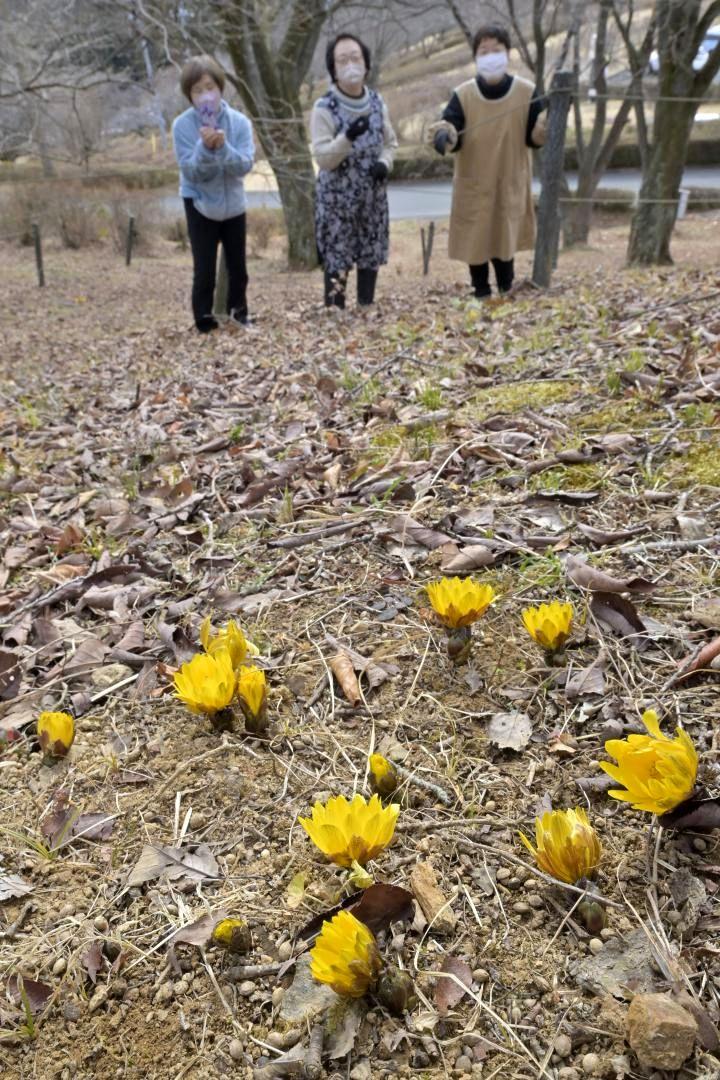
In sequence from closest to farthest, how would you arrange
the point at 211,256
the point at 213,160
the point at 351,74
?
the point at 351,74 → the point at 213,160 → the point at 211,256

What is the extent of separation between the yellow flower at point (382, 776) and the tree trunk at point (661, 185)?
8104mm

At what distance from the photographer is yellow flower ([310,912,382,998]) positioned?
93 centimetres

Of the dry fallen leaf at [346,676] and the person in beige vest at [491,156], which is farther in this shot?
the person in beige vest at [491,156]

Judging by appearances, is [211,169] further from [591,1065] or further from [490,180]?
[591,1065]

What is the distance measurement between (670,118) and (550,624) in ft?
27.6

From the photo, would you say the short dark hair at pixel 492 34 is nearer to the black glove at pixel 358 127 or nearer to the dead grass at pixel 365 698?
the black glove at pixel 358 127

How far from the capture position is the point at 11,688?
5.70 ft

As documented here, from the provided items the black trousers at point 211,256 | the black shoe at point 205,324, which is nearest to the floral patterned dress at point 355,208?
the black trousers at point 211,256

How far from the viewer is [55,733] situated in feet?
4.83

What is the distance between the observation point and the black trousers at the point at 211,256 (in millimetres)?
5789

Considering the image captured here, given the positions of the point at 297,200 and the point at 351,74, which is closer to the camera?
the point at 351,74

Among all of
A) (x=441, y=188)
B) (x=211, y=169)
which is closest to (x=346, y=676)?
(x=211, y=169)

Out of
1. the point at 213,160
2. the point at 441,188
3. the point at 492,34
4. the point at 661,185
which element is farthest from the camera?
the point at 441,188

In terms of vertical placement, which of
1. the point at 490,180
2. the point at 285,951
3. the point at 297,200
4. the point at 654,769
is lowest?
the point at 285,951
